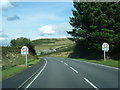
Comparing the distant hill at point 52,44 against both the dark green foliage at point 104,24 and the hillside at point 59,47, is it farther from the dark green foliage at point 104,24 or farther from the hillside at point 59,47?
the dark green foliage at point 104,24

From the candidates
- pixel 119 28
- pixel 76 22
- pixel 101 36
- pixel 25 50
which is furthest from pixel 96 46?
pixel 25 50

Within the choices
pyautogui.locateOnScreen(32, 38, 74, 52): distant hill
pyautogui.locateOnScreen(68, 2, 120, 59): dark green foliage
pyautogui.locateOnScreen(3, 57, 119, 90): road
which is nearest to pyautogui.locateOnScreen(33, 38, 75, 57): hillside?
pyautogui.locateOnScreen(32, 38, 74, 52): distant hill

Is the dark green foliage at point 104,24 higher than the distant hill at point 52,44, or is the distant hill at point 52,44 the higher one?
the dark green foliage at point 104,24

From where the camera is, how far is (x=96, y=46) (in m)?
38.1

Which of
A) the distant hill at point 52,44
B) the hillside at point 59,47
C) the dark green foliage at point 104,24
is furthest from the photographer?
the distant hill at point 52,44

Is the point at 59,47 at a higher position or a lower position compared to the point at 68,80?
lower

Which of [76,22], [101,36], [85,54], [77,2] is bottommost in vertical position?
[85,54]

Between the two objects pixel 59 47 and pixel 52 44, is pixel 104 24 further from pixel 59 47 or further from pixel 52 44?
pixel 52 44

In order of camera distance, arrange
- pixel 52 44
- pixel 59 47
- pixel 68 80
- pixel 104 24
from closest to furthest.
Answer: pixel 68 80 → pixel 104 24 → pixel 59 47 → pixel 52 44

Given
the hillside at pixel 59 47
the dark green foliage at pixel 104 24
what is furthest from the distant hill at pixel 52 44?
the dark green foliage at pixel 104 24

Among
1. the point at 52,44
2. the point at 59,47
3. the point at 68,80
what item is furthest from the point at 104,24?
the point at 52,44

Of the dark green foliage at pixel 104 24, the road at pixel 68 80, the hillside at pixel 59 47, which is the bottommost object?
the hillside at pixel 59 47

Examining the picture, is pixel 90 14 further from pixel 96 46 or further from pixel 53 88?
pixel 53 88

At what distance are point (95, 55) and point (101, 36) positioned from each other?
13603mm
